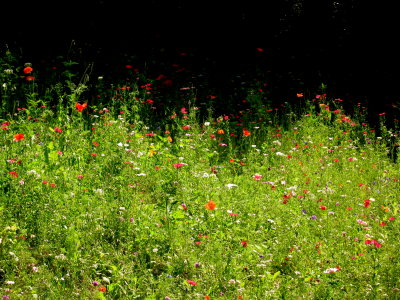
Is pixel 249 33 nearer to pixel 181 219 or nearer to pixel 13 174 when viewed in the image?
pixel 181 219

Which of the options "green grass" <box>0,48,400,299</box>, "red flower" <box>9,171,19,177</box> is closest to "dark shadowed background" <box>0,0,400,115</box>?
"green grass" <box>0,48,400,299</box>

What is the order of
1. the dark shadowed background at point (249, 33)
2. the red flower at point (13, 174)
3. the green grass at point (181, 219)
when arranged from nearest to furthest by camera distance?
the green grass at point (181, 219), the red flower at point (13, 174), the dark shadowed background at point (249, 33)

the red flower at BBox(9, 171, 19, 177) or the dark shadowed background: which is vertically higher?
the dark shadowed background

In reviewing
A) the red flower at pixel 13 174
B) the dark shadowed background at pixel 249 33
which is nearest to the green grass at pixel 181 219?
the red flower at pixel 13 174

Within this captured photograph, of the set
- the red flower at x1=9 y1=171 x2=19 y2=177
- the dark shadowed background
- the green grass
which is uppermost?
the dark shadowed background

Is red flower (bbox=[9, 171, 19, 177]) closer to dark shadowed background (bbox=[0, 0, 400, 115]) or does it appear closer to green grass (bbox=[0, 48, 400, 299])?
green grass (bbox=[0, 48, 400, 299])

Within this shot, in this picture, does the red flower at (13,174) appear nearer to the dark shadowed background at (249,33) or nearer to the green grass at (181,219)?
the green grass at (181,219)

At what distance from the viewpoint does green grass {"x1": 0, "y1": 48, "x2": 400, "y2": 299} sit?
2.98 metres

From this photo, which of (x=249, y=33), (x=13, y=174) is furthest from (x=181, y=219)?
(x=249, y=33)

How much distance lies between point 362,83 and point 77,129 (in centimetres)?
619

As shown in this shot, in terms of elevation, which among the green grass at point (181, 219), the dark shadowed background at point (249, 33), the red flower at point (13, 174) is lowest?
the green grass at point (181, 219)

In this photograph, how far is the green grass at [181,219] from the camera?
9.78 feet

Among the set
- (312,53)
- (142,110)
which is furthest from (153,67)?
(312,53)

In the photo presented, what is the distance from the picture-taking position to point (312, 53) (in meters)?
9.85
